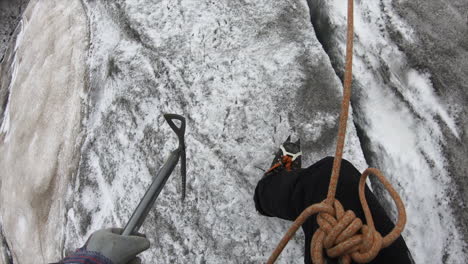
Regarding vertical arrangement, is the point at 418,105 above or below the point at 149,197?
below

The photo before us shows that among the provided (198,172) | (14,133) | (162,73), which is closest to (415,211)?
(198,172)

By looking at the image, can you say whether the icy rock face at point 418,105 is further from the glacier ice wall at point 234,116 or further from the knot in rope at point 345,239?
the knot in rope at point 345,239

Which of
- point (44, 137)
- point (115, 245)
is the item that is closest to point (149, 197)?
point (115, 245)

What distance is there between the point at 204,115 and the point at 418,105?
3.20 feet

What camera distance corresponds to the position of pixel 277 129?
1588mm

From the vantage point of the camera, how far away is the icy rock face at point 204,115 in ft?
5.10

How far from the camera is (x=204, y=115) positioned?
1646 millimetres

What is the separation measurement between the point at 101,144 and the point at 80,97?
1.03 feet

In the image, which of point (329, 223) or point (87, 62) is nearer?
point (329, 223)

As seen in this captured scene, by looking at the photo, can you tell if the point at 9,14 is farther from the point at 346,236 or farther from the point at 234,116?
the point at 346,236

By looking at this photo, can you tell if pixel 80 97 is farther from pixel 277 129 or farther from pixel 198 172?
→ pixel 277 129

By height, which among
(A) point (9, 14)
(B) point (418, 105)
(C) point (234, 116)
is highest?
(A) point (9, 14)

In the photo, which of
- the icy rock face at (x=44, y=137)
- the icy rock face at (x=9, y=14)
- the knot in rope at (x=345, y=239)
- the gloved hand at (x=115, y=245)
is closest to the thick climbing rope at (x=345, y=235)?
the knot in rope at (x=345, y=239)

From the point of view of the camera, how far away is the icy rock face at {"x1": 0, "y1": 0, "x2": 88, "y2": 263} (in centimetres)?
187
